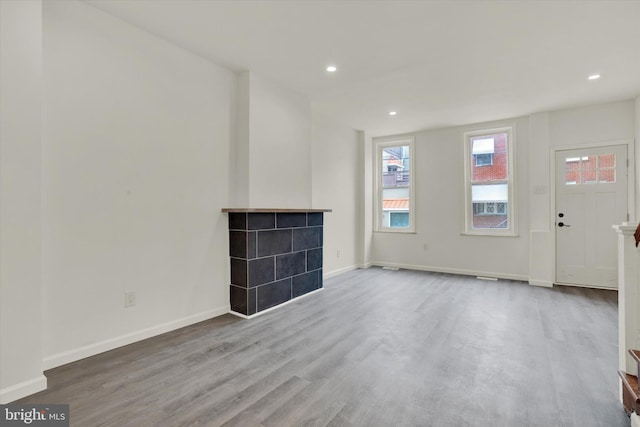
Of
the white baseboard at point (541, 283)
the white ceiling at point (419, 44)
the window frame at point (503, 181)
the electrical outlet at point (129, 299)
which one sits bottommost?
the white baseboard at point (541, 283)

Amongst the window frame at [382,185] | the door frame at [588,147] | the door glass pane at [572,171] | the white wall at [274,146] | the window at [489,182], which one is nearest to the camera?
the white wall at [274,146]

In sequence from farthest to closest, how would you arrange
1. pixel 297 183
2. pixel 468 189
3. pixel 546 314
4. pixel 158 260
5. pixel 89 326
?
pixel 468 189
pixel 297 183
pixel 546 314
pixel 158 260
pixel 89 326

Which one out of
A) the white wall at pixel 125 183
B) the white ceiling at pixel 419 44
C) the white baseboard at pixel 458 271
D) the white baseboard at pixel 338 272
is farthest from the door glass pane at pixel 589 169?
the white wall at pixel 125 183

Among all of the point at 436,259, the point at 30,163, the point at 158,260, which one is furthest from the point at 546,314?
the point at 30,163

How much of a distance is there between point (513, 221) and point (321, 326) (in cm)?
386

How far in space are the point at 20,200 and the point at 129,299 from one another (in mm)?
1080

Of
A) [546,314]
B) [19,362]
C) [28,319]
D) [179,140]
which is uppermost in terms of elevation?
[179,140]

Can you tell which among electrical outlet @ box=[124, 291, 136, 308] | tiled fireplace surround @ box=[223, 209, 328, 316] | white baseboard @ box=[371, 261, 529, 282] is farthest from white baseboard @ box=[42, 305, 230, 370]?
white baseboard @ box=[371, 261, 529, 282]

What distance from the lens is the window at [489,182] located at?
5.11 meters

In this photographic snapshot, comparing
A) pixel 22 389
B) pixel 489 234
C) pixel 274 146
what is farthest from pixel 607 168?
pixel 22 389

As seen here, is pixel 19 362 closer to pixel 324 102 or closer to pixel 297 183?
pixel 297 183

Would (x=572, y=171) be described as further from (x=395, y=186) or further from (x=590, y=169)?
(x=395, y=186)

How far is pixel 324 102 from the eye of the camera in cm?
435

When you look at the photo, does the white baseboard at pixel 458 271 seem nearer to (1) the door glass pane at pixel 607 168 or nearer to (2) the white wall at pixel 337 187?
(2) the white wall at pixel 337 187
